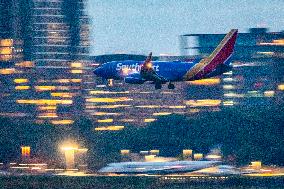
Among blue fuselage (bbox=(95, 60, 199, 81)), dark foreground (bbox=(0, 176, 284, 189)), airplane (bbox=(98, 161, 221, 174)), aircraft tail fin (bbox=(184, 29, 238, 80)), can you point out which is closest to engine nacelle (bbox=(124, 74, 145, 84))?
blue fuselage (bbox=(95, 60, 199, 81))

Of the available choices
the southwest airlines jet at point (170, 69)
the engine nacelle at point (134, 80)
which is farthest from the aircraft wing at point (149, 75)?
the engine nacelle at point (134, 80)

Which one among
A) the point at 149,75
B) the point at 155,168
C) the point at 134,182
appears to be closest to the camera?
the point at 149,75

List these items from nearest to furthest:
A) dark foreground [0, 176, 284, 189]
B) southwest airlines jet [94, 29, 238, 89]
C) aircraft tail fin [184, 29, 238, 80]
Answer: southwest airlines jet [94, 29, 238, 89] < aircraft tail fin [184, 29, 238, 80] < dark foreground [0, 176, 284, 189]

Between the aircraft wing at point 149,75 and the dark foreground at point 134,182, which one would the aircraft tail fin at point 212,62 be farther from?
the dark foreground at point 134,182

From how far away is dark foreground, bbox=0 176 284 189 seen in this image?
498 ft

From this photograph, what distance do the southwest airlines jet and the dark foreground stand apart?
24.1 meters

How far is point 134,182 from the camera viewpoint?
15425cm

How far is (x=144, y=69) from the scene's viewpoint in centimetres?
12669

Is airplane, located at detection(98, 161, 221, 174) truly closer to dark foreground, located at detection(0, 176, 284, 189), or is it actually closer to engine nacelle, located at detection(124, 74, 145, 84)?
dark foreground, located at detection(0, 176, 284, 189)

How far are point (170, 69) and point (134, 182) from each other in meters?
29.3

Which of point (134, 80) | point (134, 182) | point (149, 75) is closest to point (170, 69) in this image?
point (149, 75)

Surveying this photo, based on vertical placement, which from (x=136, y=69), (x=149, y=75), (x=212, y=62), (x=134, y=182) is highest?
(x=212, y=62)

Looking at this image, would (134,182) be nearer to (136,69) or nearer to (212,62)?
(136,69)

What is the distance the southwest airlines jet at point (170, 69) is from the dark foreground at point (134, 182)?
24088 millimetres
